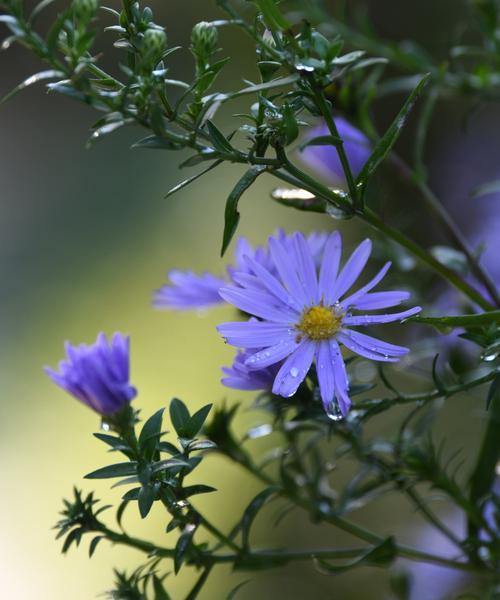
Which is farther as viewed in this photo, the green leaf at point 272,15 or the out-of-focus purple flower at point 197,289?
the out-of-focus purple flower at point 197,289

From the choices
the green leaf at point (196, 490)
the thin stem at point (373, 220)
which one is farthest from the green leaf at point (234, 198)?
the green leaf at point (196, 490)

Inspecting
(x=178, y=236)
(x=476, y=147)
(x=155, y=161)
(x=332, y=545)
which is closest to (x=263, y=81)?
(x=476, y=147)

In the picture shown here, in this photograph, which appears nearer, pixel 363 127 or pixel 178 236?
pixel 363 127

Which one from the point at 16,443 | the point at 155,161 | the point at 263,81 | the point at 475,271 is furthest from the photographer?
the point at 155,161

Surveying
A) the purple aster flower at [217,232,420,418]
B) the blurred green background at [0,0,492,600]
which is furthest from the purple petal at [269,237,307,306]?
the blurred green background at [0,0,492,600]

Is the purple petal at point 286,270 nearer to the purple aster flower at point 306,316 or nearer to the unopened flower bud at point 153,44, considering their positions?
the purple aster flower at point 306,316

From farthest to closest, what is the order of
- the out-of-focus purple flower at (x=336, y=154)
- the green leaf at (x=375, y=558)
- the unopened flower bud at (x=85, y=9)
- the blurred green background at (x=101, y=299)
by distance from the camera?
1. the blurred green background at (x=101, y=299)
2. the out-of-focus purple flower at (x=336, y=154)
3. the green leaf at (x=375, y=558)
4. the unopened flower bud at (x=85, y=9)

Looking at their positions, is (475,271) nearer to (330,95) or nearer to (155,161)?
(330,95)
